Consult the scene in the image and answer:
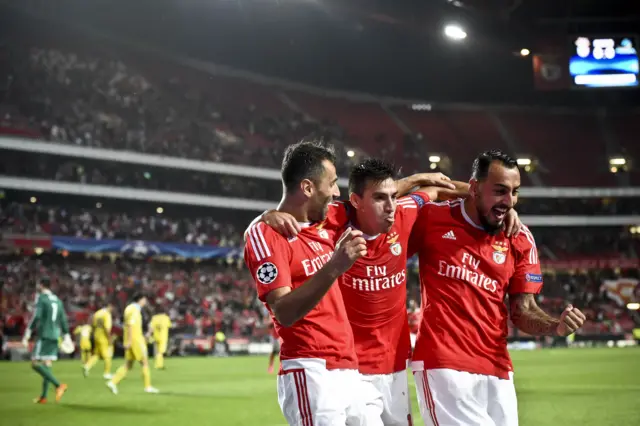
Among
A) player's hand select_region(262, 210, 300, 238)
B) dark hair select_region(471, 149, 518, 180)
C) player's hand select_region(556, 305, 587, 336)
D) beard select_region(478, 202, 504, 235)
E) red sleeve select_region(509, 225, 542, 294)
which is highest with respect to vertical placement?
dark hair select_region(471, 149, 518, 180)

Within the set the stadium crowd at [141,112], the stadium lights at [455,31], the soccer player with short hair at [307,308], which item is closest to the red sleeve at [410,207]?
the soccer player with short hair at [307,308]

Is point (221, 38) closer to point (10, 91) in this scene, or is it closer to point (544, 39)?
point (10, 91)

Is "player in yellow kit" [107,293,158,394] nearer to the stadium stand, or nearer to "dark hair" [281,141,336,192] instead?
"dark hair" [281,141,336,192]

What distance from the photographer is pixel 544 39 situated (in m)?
36.2

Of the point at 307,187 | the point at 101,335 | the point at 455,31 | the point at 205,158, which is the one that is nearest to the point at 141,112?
the point at 205,158

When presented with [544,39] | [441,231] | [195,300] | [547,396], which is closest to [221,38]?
[195,300]

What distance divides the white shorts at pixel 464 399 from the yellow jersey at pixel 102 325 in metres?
19.1

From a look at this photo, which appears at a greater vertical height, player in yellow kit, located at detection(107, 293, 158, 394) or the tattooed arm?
the tattooed arm

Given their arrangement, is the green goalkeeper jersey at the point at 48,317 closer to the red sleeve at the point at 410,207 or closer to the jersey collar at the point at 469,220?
the red sleeve at the point at 410,207

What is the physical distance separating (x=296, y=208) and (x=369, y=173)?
56 centimetres

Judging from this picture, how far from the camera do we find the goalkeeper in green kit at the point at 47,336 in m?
15.9

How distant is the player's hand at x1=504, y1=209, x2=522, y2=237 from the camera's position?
5.78 m

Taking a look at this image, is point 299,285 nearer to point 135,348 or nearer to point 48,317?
point 48,317

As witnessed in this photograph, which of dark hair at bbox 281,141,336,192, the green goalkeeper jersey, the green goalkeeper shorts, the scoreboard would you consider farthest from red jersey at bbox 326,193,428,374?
the scoreboard
